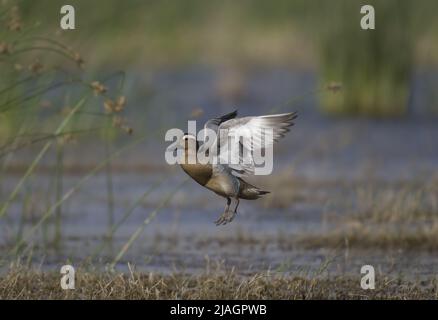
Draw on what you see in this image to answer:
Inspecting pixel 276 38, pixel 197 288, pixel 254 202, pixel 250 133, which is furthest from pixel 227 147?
pixel 276 38

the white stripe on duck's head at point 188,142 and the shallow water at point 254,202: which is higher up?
the white stripe on duck's head at point 188,142

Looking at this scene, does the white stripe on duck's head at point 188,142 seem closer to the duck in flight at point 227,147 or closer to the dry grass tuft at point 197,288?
the duck in flight at point 227,147

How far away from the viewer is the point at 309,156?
13.5 m

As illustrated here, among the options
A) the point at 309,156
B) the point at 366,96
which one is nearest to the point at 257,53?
the point at 366,96

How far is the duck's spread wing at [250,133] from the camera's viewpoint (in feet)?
19.2

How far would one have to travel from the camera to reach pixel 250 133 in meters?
5.88

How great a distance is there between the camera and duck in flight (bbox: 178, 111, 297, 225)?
19.1 ft

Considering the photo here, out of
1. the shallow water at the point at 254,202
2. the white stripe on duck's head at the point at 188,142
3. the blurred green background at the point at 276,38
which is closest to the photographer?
the white stripe on duck's head at the point at 188,142

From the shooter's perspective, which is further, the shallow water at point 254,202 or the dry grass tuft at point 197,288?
the shallow water at point 254,202

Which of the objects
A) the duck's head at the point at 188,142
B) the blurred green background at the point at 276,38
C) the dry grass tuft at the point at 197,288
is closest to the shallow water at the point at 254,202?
the dry grass tuft at the point at 197,288

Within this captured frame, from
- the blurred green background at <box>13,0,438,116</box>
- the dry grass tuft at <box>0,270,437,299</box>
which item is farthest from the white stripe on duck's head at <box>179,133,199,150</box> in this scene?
the blurred green background at <box>13,0,438,116</box>

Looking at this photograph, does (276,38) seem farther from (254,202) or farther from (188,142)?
(188,142)

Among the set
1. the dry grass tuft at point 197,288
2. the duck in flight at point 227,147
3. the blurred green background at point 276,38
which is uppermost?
the blurred green background at point 276,38
